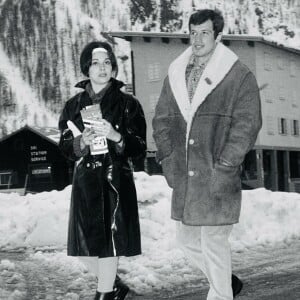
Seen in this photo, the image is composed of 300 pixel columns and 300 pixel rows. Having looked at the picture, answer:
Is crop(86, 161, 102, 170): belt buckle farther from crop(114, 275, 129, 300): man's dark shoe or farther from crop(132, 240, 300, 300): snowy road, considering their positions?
crop(132, 240, 300, 300): snowy road

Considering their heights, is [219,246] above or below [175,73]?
below

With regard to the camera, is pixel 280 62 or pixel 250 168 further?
pixel 280 62

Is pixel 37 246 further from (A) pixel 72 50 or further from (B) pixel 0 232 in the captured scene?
(A) pixel 72 50

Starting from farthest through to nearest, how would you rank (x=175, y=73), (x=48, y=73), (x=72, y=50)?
(x=72, y=50) < (x=48, y=73) < (x=175, y=73)

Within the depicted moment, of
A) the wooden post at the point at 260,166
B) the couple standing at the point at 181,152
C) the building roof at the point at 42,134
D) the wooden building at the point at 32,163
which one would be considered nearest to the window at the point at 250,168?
the wooden post at the point at 260,166


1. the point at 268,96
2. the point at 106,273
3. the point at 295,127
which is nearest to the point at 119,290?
the point at 106,273

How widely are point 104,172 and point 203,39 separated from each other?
3.71 feet

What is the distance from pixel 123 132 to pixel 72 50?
6079 inches

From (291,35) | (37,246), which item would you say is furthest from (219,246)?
(291,35)

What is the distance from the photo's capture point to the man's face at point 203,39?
4.78 meters

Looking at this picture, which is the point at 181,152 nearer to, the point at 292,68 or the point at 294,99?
the point at 294,99

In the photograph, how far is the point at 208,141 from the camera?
14.8 feet

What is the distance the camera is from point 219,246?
445cm

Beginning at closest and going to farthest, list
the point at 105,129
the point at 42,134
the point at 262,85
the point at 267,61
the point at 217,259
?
the point at 217,259, the point at 105,129, the point at 262,85, the point at 267,61, the point at 42,134
